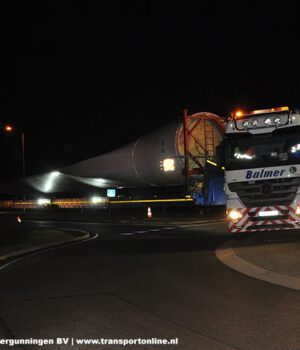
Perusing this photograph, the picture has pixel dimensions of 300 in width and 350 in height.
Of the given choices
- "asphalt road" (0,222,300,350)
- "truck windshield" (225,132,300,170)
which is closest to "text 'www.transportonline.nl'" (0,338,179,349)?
"asphalt road" (0,222,300,350)

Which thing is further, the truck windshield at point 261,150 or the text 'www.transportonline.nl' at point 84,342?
the truck windshield at point 261,150

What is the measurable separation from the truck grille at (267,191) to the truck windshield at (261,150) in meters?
0.47

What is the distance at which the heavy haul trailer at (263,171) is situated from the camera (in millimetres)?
12289

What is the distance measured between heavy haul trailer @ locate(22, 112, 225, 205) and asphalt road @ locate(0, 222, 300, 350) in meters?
11.0

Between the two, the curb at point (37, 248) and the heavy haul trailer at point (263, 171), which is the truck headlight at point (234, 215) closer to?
the heavy haul trailer at point (263, 171)

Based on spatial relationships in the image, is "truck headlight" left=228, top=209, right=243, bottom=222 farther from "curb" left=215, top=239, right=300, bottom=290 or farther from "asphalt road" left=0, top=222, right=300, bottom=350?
"asphalt road" left=0, top=222, right=300, bottom=350

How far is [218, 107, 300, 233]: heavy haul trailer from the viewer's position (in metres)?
12.3

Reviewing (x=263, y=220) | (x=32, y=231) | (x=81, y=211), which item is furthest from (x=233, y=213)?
(x=81, y=211)

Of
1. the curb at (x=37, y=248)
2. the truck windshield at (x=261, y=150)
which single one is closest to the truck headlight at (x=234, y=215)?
the truck windshield at (x=261, y=150)

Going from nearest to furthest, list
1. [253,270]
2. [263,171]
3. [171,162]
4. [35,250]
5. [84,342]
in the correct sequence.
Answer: [84,342], [253,270], [263,171], [35,250], [171,162]

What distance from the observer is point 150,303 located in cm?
729

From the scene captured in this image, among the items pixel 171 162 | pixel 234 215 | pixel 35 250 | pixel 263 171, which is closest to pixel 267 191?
pixel 263 171

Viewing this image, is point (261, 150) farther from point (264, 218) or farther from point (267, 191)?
point (264, 218)

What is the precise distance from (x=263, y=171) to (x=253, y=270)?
345 cm
